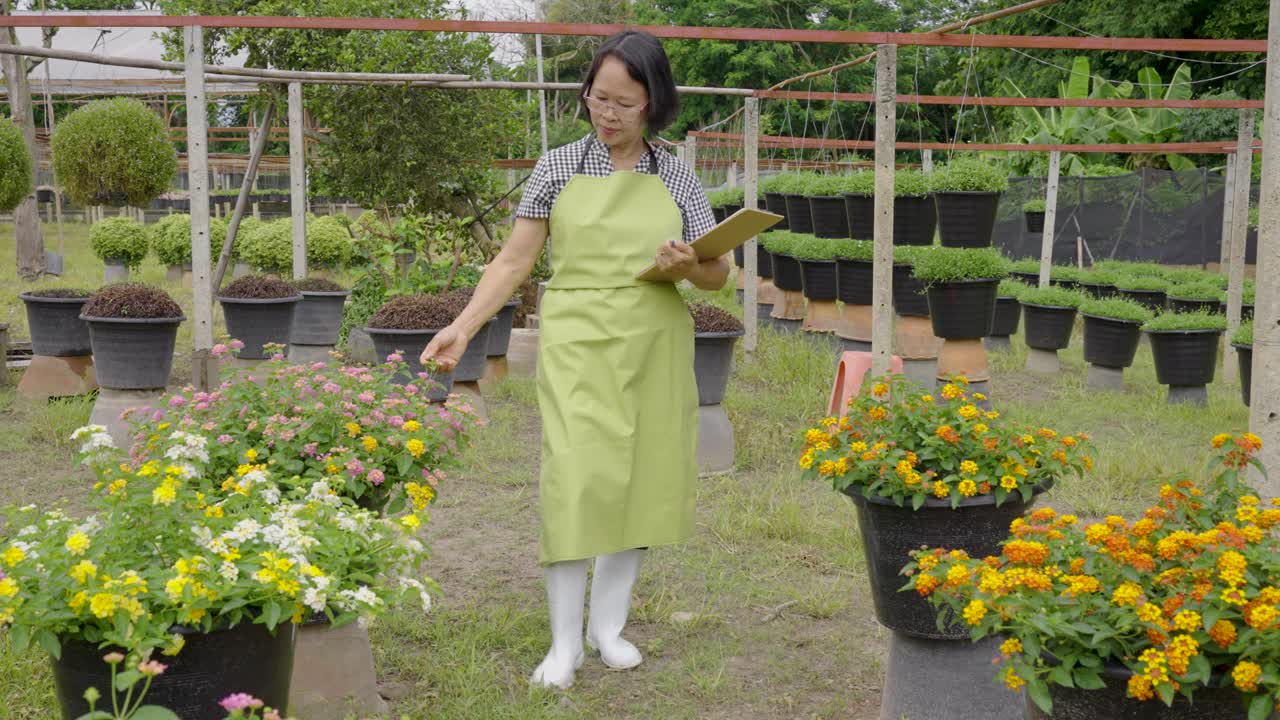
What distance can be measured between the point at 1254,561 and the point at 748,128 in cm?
640

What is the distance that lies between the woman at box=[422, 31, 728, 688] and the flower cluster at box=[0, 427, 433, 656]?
2.10 feet

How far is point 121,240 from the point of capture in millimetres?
13742

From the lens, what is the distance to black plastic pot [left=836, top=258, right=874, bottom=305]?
25.4 feet

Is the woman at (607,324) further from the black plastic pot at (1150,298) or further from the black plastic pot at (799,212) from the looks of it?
the black plastic pot at (1150,298)

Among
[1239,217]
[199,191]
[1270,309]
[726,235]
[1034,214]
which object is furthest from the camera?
[1034,214]

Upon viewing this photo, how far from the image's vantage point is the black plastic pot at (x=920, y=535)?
265 centimetres

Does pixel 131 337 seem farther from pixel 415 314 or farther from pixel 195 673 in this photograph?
pixel 195 673

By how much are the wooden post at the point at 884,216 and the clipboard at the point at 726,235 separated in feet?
3.99

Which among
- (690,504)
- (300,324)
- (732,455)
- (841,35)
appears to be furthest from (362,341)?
(690,504)

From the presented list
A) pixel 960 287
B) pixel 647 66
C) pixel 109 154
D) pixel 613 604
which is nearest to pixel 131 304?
pixel 613 604

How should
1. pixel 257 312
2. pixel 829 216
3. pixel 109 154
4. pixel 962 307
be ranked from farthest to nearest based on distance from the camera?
pixel 109 154 < pixel 829 216 < pixel 257 312 < pixel 962 307

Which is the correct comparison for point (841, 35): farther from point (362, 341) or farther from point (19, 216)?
point (19, 216)

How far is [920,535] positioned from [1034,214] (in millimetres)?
14818

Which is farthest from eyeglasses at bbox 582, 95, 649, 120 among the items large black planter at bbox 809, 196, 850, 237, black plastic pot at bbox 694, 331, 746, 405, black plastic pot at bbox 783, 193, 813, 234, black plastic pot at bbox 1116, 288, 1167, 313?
black plastic pot at bbox 1116, 288, 1167, 313
